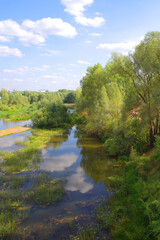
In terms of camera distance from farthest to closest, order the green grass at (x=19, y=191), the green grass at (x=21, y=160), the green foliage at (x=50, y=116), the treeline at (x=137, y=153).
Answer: the green foliage at (x=50, y=116) < the green grass at (x=21, y=160) < the green grass at (x=19, y=191) < the treeline at (x=137, y=153)

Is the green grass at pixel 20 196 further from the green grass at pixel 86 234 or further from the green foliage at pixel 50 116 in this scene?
the green foliage at pixel 50 116

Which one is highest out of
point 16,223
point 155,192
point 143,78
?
point 143,78

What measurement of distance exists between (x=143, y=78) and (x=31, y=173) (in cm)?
1429

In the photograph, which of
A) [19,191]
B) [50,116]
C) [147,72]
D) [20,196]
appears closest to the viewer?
[20,196]

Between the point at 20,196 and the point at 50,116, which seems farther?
the point at 50,116

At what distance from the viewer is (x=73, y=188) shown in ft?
43.2

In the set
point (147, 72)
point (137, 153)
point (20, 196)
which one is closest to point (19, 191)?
point (20, 196)

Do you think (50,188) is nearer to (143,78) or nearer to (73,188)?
(73,188)

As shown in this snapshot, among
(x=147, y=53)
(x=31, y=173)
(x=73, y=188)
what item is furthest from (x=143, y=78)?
(x=31, y=173)

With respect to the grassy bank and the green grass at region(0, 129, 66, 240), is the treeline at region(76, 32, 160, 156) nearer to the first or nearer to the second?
the grassy bank

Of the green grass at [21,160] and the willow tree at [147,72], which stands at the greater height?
the willow tree at [147,72]

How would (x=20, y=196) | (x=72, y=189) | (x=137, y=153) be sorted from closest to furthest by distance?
1. (x=20, y=196)
2. (x=72, y=189)
3. (x=137, y=153)

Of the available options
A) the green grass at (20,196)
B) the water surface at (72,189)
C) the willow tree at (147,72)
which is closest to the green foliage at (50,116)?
the water surface at (72,189)

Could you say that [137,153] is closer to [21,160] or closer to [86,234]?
[86,234]
